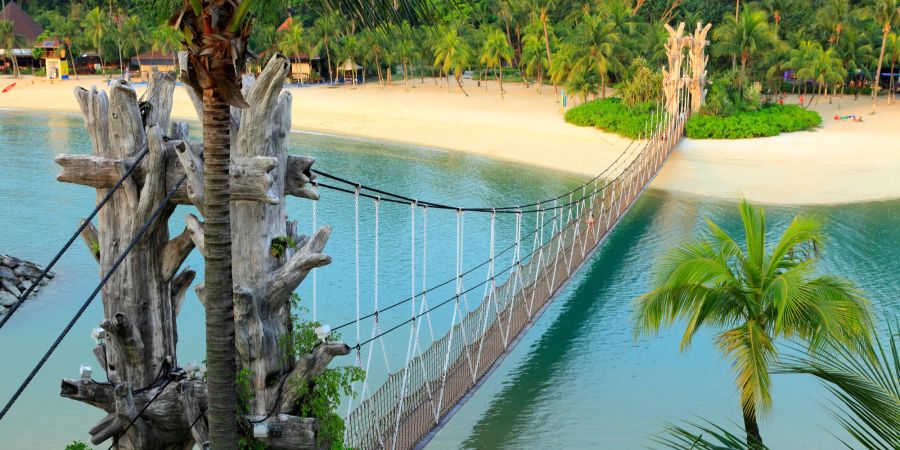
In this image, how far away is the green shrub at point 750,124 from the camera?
79.7 ft

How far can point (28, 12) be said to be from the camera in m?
50.7

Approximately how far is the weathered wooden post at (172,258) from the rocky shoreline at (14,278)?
857 centimetres

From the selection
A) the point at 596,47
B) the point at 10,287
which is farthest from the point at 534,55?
the point at 10,287

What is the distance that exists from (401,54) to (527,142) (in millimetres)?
12126

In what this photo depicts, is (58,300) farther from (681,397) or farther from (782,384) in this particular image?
(782,384)

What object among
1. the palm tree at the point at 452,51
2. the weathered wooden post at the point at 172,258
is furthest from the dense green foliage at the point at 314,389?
the palm tree at the point at 452,51

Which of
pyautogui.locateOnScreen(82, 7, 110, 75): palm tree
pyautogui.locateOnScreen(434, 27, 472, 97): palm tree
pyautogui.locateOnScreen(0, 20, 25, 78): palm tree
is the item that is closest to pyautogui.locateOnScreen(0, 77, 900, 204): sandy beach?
pyautogui.locateOnScreen(434, 27, 472, 97): palm tree

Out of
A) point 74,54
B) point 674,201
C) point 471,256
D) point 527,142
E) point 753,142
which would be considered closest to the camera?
point 471,256

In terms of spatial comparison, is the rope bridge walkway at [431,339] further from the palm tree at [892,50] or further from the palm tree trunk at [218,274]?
the palm tree at [892,50]

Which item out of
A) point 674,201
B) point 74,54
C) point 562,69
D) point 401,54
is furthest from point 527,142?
point 74,54

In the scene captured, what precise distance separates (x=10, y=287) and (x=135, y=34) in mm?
33376

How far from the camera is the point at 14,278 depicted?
1292 cm

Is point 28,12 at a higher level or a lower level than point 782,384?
higher

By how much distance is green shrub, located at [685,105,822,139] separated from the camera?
2430 centimetres
